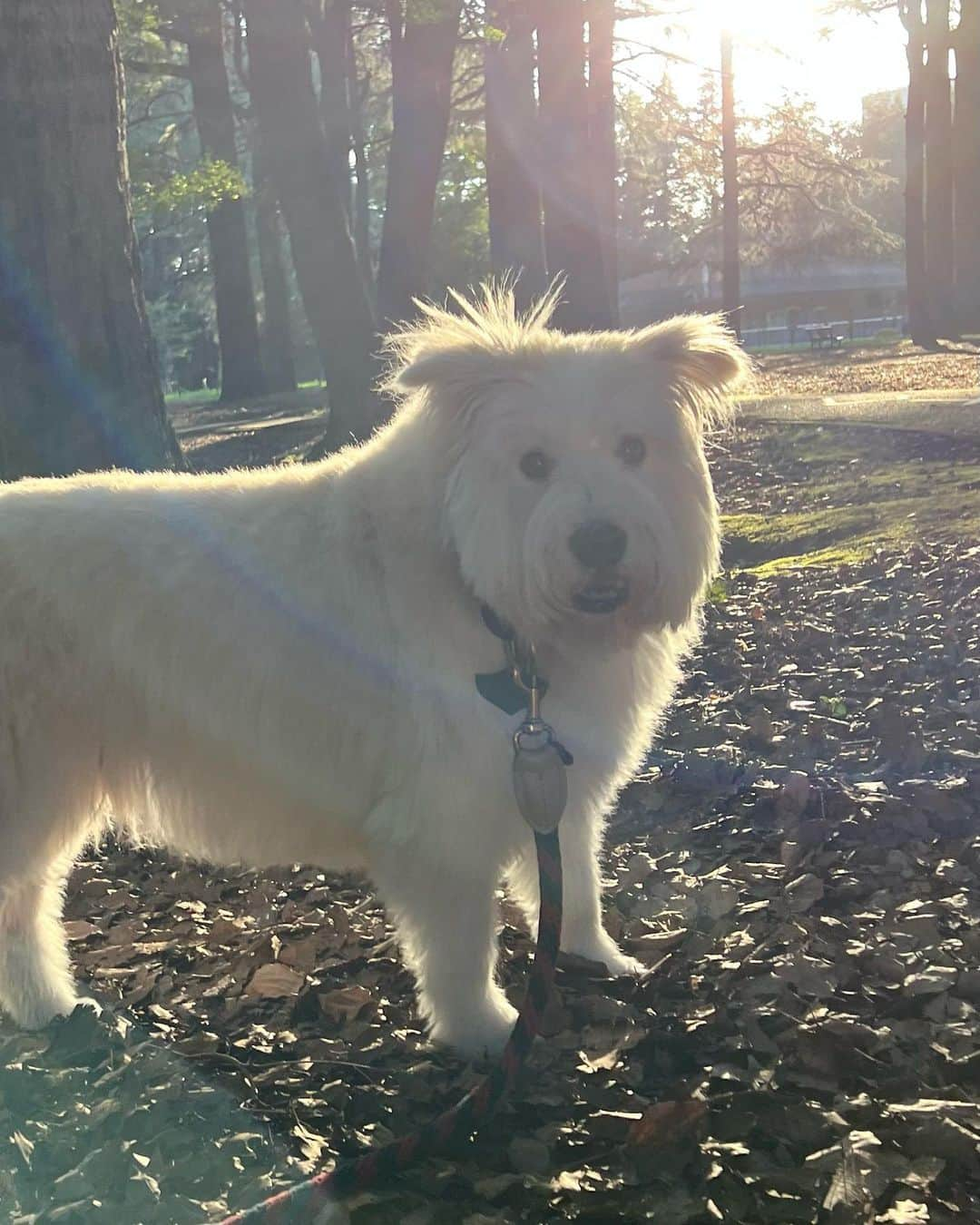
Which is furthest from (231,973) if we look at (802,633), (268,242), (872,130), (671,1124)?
(872,130)

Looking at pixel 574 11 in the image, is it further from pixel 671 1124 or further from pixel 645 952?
pixel 671 1124

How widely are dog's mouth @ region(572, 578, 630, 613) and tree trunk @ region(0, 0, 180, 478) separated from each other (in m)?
5.39

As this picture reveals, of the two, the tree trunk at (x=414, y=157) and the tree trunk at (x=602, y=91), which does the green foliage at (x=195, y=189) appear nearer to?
the tree trunk at (x=414, y=157)

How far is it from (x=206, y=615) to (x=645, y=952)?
2021 mm

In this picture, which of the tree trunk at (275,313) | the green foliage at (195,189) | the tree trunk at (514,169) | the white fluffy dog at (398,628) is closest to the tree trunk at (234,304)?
the tree trunk at (275,313)

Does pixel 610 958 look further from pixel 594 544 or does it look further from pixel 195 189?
pixel 195 189

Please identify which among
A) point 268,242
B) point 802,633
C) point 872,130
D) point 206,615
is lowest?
point 802,633

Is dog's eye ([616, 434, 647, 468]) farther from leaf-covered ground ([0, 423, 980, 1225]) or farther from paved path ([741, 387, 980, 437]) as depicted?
paved path ([741, 387, 980, 437])

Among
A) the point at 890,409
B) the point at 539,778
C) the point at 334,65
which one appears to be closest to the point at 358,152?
the point at 334,65

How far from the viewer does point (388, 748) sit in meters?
3.89

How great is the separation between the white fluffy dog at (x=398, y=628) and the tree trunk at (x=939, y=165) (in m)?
34.4

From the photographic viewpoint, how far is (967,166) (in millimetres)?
36594

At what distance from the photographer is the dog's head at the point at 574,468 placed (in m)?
3.57

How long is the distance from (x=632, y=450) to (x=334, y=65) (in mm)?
26331
